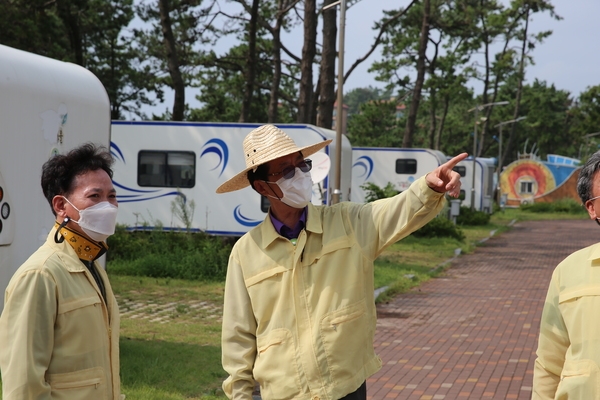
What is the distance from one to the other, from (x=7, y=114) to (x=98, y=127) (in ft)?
4.83

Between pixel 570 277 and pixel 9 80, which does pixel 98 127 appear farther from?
pixel 570 277

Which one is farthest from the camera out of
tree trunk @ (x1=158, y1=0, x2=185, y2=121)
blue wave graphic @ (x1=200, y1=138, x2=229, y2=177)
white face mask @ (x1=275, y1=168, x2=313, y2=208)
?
tree trunk @ (x1=158, y1=0, x2=185, y2=121)

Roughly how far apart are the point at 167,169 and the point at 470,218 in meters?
20.1

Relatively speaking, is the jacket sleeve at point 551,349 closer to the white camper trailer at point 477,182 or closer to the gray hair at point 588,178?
the gray hair at point 588,178

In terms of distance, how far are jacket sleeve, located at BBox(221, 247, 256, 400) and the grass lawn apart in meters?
3.67

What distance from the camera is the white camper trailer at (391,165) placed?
94.5 ft

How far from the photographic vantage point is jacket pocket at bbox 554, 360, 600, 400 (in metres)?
2.87

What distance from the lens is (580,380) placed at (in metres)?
2.90

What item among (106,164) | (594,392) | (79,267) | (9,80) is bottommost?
(594,392)

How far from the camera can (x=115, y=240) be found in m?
16.6

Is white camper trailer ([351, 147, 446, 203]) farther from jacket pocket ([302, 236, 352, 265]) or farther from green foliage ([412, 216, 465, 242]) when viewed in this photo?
jacket pocket ([302, 236, 352, 265])

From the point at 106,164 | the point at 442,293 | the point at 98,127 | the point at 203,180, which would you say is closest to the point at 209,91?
the point at 203,180

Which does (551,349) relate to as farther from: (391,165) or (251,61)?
(391,165)

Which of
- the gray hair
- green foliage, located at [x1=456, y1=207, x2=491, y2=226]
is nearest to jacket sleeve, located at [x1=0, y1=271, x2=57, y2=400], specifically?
the gray hair
